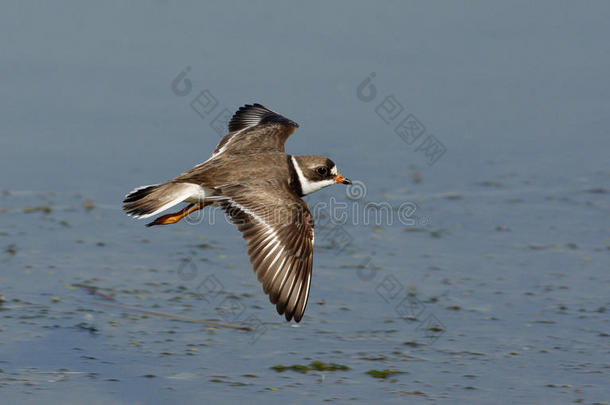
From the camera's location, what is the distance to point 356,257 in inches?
445

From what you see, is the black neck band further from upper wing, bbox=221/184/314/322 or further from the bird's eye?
upper wing, bbox=221/184/314/322

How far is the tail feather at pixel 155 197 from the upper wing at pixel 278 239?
0.32 meters

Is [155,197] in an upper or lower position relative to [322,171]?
lower

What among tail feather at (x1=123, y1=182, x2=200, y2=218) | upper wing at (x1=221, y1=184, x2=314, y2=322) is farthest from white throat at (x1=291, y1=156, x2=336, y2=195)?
tail feather at (x1=123, y1=182, x2=200, y2=218)

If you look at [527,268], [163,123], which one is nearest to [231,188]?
[527,268]

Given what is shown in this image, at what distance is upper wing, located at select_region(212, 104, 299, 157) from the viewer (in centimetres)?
1011

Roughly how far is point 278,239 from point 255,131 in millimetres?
2464

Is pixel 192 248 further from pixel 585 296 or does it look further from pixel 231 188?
pixel 585 296

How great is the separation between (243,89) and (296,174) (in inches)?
183

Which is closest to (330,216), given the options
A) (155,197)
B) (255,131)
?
(255,131)

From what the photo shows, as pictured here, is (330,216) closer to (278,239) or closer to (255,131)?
(255,131)

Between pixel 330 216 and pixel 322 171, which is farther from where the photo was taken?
pixel 330 216

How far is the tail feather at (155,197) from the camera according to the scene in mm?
8555

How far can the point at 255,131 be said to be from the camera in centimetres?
1045
